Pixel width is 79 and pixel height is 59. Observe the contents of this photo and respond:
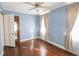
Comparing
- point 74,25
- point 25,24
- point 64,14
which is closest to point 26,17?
point 25,24

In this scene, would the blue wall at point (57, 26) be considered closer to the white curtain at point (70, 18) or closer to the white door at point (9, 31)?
the white curtain at point (70, 18)

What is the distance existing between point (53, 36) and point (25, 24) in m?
1.33

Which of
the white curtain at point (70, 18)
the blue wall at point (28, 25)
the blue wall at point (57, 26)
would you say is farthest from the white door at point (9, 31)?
the white curtain at point (70, 18)

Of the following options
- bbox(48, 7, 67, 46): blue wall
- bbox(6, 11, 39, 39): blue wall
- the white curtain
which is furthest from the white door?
the white curtain

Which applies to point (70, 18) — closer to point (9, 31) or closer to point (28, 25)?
point (28, 25)

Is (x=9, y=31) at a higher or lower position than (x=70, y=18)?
lower

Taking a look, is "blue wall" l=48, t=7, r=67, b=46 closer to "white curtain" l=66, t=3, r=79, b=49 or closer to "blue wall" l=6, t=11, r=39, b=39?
"white curtain" l=66, t=3, r=79, b=49

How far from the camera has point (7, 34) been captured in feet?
9.28

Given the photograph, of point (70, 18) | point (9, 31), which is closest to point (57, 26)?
point (70, 18)

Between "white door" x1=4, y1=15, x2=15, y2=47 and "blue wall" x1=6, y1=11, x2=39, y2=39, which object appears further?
"white door" x1=4, y1=15, x2=15, y2=47

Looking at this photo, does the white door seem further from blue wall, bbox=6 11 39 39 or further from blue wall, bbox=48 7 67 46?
blue wall, bbox=48 7 67 46

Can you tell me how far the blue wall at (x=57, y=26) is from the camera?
2.75m

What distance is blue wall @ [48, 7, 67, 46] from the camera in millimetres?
2746

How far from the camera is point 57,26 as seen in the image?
3055mm
